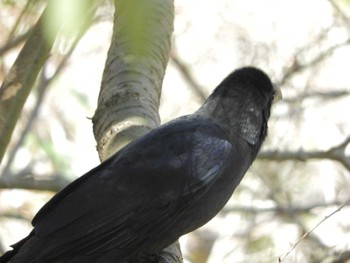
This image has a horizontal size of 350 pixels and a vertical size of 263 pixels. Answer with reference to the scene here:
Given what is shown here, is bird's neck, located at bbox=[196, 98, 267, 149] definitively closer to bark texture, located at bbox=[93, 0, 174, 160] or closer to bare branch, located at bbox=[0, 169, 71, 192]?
bark texture, located at bbox=[93, 0, 174, 160]

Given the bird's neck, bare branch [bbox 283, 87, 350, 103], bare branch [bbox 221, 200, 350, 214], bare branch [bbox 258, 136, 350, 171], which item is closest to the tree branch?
the bird's neck

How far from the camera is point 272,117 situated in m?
7.53

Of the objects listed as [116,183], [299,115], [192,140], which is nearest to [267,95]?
[192,140]

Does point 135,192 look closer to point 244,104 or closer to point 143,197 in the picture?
point 143,197

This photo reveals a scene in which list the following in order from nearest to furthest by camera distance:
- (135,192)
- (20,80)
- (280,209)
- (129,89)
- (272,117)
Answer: (135,192)
(20,80)
(129,89)
(280,209)
(272,117)

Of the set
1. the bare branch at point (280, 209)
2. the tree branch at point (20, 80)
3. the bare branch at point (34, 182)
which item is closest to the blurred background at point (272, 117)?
the bare branch at point (280, 209)

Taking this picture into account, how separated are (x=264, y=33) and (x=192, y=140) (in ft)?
16.5

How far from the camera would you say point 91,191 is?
10.8 ft

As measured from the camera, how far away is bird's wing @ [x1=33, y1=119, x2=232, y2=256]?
3.19 m

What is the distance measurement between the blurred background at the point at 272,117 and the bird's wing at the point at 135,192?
140 inches

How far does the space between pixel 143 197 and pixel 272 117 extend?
4.36 m

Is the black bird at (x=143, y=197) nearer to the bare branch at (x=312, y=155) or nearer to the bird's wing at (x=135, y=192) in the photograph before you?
the bird's wing at (x=135, y=192)

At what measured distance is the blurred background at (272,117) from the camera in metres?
7.61

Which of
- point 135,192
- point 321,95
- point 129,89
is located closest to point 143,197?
point 135,192
